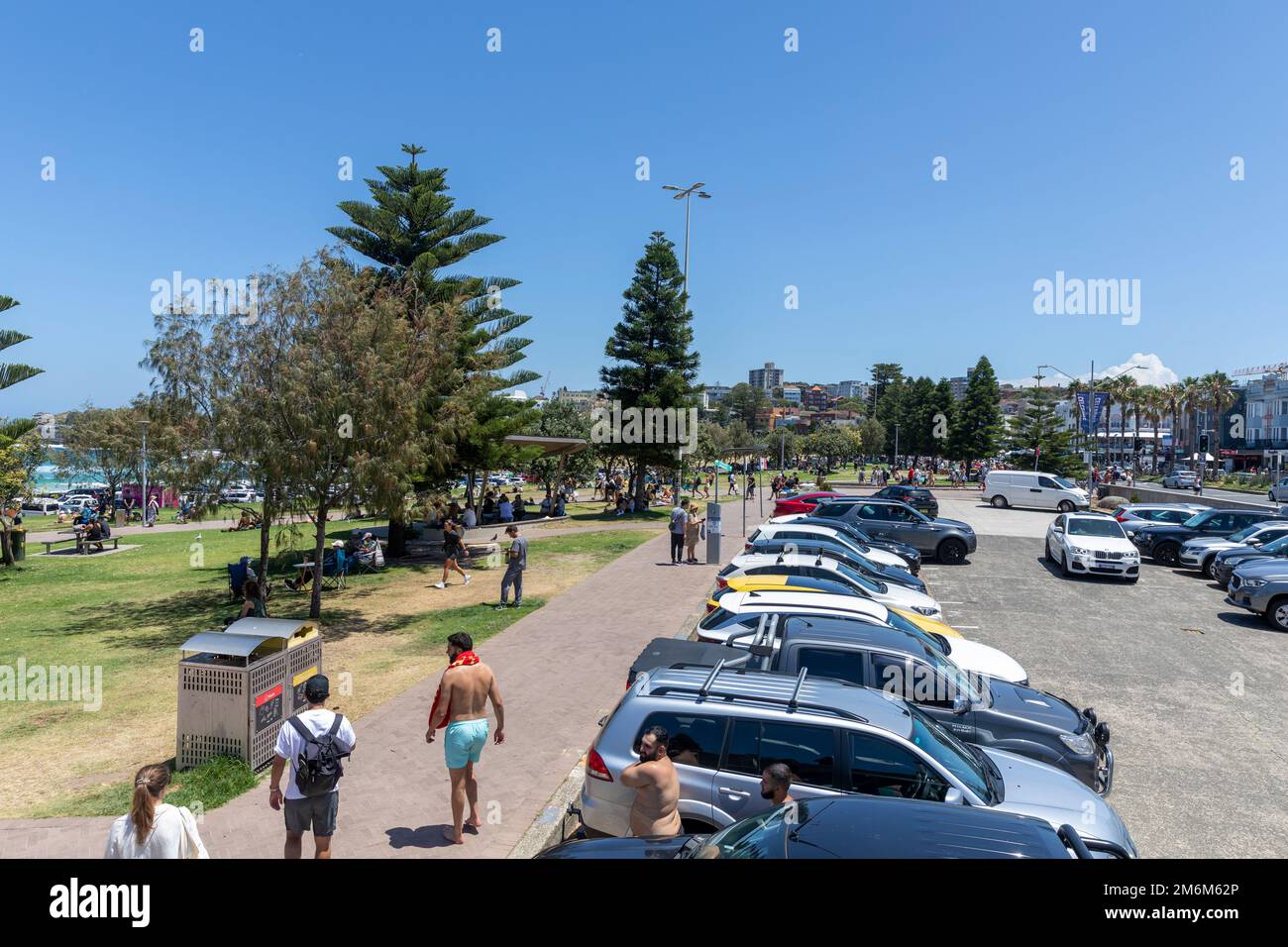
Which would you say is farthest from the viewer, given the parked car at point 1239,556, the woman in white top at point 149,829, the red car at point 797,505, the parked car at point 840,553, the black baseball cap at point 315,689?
the red car at point 797,505

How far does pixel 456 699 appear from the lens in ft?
19.7

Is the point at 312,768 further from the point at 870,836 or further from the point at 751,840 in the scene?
the point at 870,836

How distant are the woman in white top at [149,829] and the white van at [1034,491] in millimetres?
38419

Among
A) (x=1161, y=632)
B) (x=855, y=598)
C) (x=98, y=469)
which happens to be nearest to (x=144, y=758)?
(x=855, y=598)

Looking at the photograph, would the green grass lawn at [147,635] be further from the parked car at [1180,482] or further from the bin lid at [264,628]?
the parked car at [1180,482]

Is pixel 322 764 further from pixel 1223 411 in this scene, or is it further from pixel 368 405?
pixel 1223 411

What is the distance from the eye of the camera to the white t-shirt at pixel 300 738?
5129 millimetres

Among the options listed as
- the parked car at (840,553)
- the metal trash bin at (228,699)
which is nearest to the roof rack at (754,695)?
the metal trash bin at (228,699)

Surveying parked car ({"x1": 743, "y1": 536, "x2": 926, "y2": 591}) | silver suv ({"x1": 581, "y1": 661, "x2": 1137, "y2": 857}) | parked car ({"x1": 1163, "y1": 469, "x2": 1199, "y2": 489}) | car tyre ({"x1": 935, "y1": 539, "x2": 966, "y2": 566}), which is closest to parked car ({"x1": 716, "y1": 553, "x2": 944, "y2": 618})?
parked car ({"x1": 743, "y1": 536, "x2": 926, "y2": 591})

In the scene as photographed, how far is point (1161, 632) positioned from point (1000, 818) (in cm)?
1189

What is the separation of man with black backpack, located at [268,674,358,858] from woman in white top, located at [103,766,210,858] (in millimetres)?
933

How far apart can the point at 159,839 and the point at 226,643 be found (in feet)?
11.7

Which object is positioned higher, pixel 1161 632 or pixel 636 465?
pixel 636 465

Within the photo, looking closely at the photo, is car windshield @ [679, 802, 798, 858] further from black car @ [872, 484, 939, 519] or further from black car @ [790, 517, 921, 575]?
black car @ [872, 484, 939, 519]
